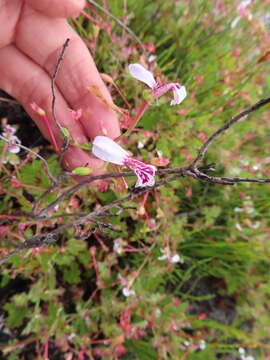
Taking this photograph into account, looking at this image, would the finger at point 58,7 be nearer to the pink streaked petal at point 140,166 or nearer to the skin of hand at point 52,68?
the skin of hand at point 52,68

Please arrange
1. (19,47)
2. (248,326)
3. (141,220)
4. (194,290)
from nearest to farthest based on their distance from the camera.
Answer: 1. (19,47)
2. (141,220)
3. (194,290)
4. (248,326)

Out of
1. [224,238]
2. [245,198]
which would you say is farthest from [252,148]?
[224,238]

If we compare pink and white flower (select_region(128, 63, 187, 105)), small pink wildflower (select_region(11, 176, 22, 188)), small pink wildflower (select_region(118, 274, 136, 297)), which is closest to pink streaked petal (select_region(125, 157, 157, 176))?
pink and white flower (select_region(128, 63, 187, 105))

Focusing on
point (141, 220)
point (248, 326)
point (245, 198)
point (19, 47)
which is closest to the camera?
point (19, 47)

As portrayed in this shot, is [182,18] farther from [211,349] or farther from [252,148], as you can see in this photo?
[211,349]

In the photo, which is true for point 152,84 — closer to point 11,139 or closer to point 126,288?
point 11,139

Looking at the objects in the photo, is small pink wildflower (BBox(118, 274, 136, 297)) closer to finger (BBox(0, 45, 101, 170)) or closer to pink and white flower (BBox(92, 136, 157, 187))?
finger (BBox(0, 45, 101, 170))

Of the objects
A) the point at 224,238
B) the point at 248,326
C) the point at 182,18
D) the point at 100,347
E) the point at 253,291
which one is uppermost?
the point at 182,18

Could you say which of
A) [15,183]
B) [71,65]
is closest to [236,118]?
[71,65]
